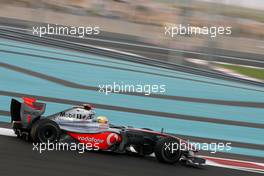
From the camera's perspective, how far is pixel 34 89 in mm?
10000

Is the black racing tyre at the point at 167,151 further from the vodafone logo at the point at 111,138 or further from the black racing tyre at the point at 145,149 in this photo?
the vodafone logo at the point at 111,138

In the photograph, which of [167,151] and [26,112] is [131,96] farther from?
[26,112]

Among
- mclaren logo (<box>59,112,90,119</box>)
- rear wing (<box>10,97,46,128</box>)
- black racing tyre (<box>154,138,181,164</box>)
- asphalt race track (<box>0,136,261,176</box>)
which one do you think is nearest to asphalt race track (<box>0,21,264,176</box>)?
asphalt race track (<box>0,136,261,176</box>)

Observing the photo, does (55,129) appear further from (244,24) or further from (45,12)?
(244,24)

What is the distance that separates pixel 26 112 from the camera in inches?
270

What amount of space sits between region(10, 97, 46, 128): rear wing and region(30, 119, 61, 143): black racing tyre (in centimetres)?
17

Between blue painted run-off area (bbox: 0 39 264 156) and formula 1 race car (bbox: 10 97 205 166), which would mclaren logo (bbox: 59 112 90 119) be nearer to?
formula 1 race car (bbox: 10 97 205 166)

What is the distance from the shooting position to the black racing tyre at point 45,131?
666 cm

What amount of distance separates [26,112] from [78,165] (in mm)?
1184

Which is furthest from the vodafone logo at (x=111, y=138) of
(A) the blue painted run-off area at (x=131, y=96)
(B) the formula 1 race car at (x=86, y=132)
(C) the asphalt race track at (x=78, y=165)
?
(A) the blue painted run-off area at (x=131, y=96)

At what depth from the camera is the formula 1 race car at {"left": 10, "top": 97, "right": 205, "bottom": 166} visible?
6.84 meters

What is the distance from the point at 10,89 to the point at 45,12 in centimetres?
350

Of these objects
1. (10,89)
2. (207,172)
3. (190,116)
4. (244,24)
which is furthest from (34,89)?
(244,24)

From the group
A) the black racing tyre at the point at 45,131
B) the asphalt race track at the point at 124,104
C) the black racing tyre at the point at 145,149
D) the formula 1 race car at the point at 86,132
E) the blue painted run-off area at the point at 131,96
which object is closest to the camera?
the asphalt race track at the point at 124,104
